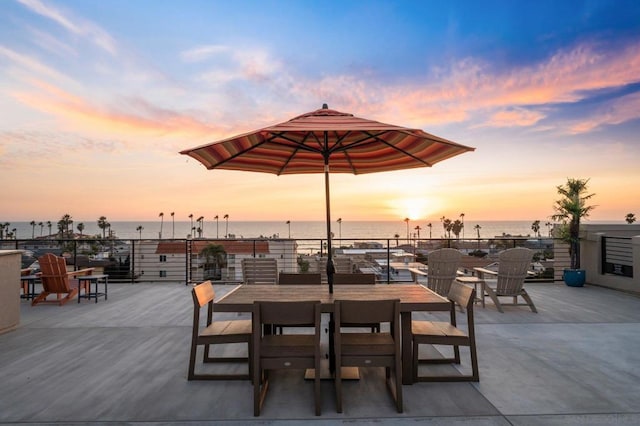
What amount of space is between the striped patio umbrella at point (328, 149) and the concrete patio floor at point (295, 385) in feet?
3.76

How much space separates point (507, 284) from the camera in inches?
235

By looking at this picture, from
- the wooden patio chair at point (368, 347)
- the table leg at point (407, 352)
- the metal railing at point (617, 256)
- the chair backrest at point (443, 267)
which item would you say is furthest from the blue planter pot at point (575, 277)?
the wooden patio chair at point (368, 347)

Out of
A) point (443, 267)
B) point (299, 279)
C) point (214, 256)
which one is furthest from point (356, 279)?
point (214, 256)

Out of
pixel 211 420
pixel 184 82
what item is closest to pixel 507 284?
pixel 211 420

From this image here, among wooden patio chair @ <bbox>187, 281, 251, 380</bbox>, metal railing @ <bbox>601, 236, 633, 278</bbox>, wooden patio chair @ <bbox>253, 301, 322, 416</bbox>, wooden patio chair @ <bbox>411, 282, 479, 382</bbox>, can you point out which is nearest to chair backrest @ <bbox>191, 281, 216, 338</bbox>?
wooden patio chair @ <bbox>187, 281, 251, 380</bbox>

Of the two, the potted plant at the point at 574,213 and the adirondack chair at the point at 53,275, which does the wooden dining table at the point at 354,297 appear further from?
the potted plant at the point at 574,213

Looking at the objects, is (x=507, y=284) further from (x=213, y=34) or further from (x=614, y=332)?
(x=213, y=34)

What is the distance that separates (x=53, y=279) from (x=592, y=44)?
1209 cm

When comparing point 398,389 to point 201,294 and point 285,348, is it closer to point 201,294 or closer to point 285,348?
point 285,348

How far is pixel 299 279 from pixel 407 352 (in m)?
1.54

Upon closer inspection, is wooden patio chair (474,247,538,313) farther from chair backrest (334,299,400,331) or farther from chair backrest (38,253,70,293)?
chair backrest (38,253,70,293)

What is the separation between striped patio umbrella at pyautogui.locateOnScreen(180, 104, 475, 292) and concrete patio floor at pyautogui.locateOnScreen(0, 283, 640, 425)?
1.15 metres

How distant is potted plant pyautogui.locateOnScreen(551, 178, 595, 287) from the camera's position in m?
8.16

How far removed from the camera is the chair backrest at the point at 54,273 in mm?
6391
